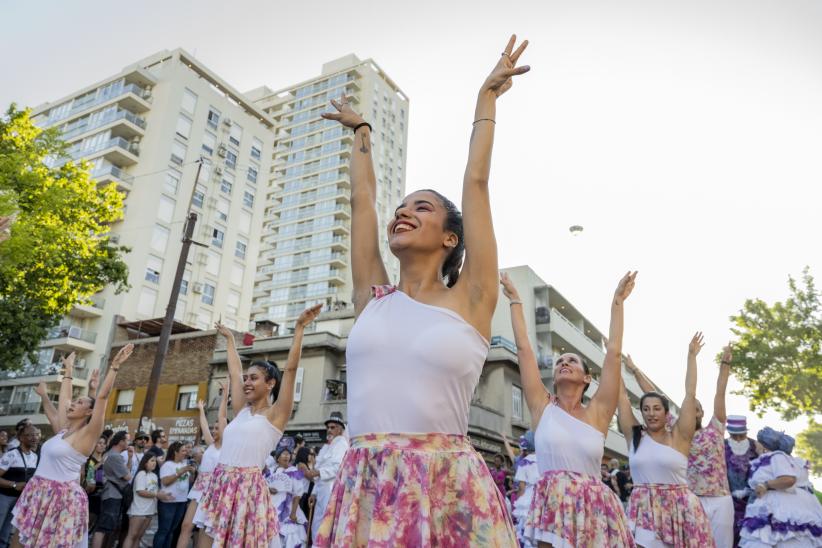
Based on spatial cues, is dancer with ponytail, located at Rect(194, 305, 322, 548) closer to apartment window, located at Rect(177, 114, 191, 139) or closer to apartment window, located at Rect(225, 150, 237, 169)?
apartment window, located at Rect(177, 114, 191, 139)

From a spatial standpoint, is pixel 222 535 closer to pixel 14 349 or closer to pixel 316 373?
pixel 14 349

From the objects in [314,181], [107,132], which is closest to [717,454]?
[107,132]

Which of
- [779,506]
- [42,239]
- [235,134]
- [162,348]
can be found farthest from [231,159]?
[779,506]

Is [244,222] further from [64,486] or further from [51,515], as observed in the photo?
[51,515]

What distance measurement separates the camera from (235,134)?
1841 inches

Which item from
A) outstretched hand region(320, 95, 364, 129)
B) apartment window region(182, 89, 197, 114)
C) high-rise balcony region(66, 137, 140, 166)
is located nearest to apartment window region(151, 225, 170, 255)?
high-rise balcony region(66, 137, 140, 166)

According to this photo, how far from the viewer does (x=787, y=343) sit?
2617 cm

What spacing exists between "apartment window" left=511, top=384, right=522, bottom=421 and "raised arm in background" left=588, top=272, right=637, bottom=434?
25.3m

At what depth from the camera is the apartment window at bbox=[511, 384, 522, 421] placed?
29.0 m

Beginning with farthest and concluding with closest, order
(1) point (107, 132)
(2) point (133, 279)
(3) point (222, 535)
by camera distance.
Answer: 1. (1) point (107, 132)
2. (2) point (133, 279)
3. (3) point (222, 535)

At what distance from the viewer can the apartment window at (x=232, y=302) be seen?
140 feet

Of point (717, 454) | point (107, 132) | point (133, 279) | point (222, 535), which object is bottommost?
point (222, 535)

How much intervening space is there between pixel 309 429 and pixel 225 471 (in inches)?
855

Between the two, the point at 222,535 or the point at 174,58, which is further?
the point at 174,58
